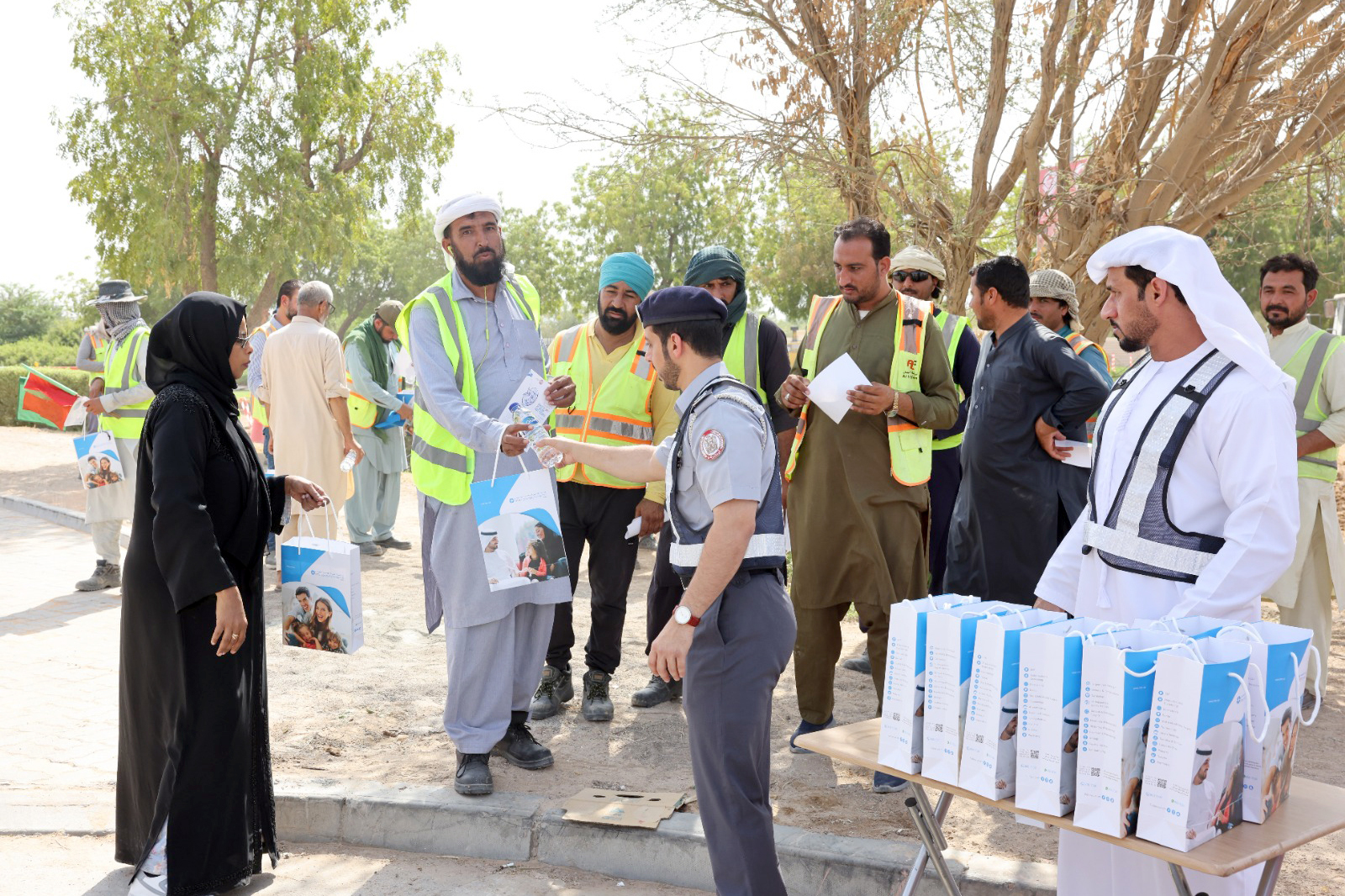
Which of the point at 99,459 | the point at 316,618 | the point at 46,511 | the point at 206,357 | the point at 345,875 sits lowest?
the point at 345,875

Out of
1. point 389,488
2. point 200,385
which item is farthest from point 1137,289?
point 389,488

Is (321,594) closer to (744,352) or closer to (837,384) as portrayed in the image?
(837,384)

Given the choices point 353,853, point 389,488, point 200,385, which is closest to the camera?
point 200,385

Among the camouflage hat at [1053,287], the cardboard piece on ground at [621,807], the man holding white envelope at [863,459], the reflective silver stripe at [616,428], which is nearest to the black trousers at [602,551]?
the reflective silver stripe at [616,428]

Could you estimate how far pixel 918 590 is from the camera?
4.97m

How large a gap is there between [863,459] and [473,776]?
214cm

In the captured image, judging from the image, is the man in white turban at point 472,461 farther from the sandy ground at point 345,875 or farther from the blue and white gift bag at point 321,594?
the blue and white gift bag at point 321,594

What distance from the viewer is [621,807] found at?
14.3 feet

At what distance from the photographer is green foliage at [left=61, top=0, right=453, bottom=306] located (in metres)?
17.1

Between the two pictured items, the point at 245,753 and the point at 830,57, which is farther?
the point at 830,57

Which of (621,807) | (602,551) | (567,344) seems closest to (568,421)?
(567,344)

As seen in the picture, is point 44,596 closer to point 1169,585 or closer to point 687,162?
point 687,162

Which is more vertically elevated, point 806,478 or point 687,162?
point 687,162

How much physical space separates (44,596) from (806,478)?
6.56m
